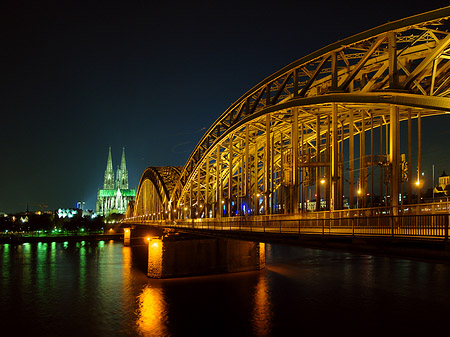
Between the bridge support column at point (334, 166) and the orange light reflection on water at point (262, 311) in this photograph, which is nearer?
the bridge support column at point (334, 166)

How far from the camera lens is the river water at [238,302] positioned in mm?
25562

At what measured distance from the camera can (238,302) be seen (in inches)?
1250

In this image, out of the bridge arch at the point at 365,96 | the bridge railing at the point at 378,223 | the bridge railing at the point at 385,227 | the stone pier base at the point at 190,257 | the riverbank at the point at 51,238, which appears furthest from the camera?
the riverbank at the point at 51,238

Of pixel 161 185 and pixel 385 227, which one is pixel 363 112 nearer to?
pixel 385 227

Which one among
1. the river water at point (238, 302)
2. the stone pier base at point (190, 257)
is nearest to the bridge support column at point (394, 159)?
the river water at point (238, 302)

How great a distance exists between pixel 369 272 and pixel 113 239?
88271 mm

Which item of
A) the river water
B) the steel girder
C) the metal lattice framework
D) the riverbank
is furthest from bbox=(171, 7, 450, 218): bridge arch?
the riverbank

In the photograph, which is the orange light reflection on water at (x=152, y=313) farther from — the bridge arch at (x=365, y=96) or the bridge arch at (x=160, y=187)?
the bridge arch at (x=160, y=187)

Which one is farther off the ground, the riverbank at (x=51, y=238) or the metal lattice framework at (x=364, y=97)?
the metal lattice framework at (x=364, y=97)

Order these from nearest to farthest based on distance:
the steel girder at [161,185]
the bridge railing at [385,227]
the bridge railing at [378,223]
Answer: the bridge railing at [385,227]
the bridge railing at [378,223]
the steel girder at [161,185]

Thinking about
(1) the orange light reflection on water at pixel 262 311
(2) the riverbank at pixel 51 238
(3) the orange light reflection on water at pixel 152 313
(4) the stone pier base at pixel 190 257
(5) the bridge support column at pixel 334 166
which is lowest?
(2) the riverbank at pixel 51 238

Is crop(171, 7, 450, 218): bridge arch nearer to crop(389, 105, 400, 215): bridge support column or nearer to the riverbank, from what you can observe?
crop(389, 105, 400, 215): bridge support column

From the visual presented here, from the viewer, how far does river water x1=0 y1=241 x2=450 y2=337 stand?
25.6 m

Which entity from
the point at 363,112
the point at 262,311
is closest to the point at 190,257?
the point at 262,311
